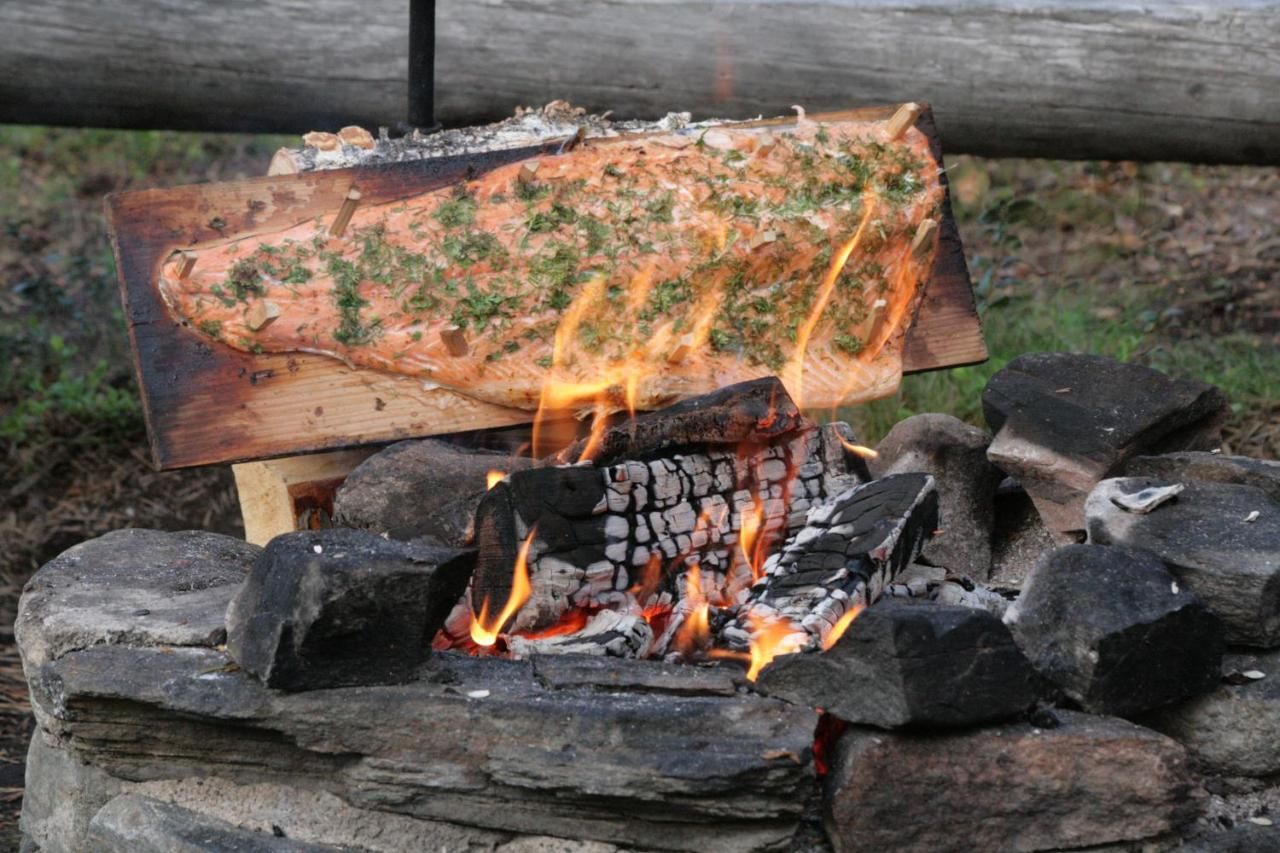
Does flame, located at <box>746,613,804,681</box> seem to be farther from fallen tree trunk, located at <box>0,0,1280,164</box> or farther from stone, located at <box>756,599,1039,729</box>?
fallen tree trunk, located at <box>0,0,1280,164</box>

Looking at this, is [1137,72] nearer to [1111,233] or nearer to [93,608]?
[1111,233]

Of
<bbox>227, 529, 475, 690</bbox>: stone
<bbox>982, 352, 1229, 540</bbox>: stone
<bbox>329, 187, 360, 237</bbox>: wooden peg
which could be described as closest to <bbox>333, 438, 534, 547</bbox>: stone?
<bbox>227, 529, 475, 690</bbox>: stone

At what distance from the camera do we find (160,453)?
3.64m

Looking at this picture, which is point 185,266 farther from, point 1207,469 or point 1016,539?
point 1207,469

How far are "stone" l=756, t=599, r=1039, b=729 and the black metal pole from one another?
2.39m

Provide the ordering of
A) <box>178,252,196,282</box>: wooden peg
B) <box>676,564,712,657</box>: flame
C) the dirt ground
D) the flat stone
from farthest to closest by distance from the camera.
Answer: the dirt ground < <box>178,252,196,282</box>: wooden peg < <box>676,564,712,657</box>: flame < the flat stone

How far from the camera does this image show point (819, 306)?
406cm

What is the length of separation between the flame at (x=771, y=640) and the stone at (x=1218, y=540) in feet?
2.47

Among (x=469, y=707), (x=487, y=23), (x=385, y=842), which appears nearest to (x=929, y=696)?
(x=469, y=707)

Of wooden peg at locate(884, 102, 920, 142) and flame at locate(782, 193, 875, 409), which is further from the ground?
wooden peg at locate(884, 102, 920, 142)

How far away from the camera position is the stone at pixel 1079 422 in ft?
12.0

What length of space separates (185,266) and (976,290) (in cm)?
404

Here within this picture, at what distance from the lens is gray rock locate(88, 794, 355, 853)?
2.84m

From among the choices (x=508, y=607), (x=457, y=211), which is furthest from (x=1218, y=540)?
(x=457, y=211)
